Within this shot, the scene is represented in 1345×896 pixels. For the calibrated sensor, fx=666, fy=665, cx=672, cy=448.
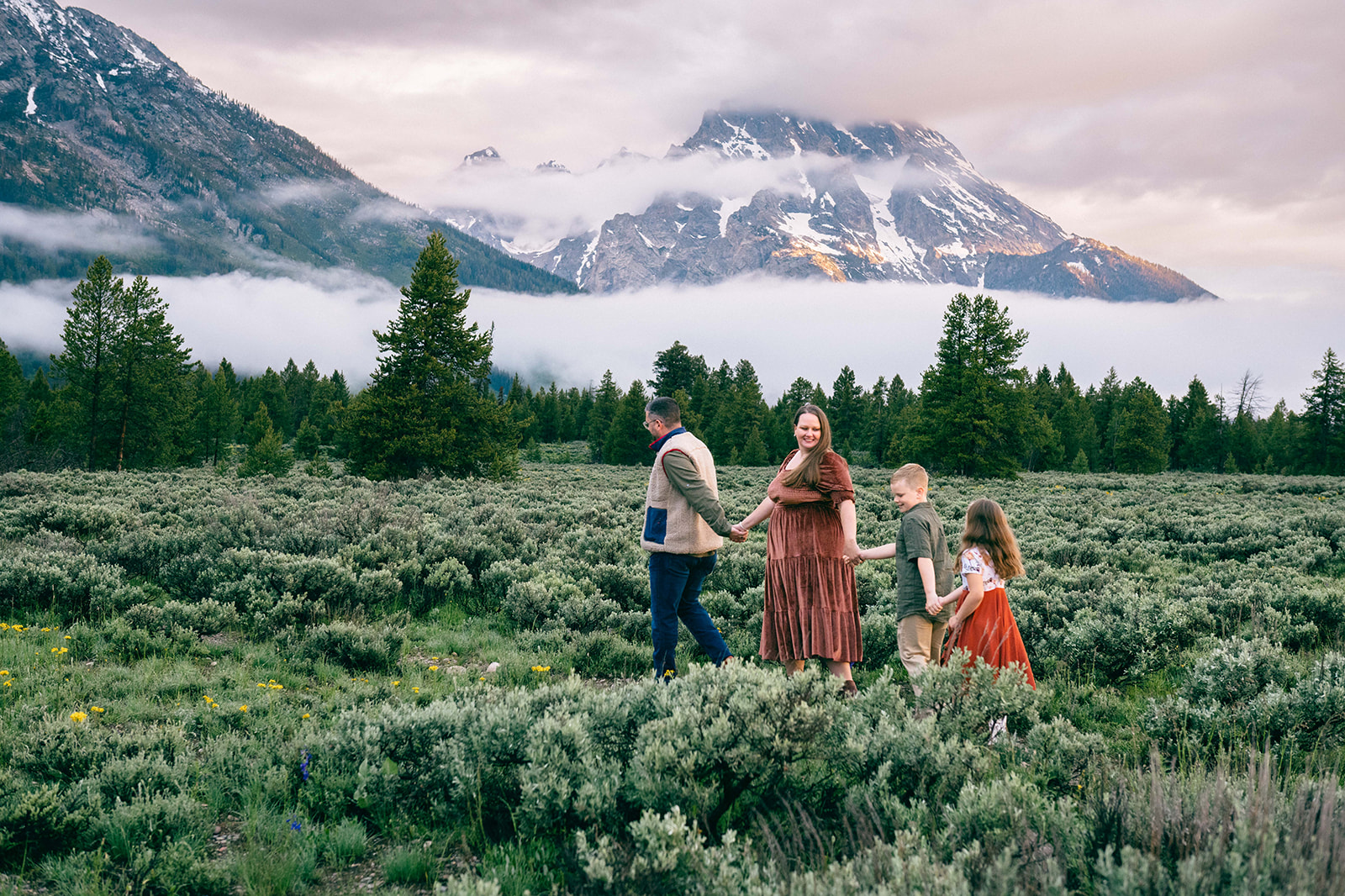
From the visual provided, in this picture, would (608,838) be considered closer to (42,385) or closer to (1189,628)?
(1189,628)

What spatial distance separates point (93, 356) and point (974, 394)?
4527cm

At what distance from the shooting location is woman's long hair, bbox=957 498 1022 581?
15.0ft

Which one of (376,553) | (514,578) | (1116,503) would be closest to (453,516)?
(376,553)

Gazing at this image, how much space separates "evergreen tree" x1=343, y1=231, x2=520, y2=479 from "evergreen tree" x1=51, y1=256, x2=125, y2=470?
16866mm

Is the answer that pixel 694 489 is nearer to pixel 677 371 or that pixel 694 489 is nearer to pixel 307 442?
pixel 307 442

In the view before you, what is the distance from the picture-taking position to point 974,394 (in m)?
36.2

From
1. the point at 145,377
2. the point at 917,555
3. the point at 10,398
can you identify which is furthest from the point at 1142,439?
the point at 10,398

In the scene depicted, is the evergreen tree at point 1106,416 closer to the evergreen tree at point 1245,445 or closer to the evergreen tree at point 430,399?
the evergreen tree at point 1245,445

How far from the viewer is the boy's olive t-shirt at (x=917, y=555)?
4.71 metres

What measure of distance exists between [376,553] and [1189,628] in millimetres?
9151

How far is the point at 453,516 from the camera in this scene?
40.4 feet

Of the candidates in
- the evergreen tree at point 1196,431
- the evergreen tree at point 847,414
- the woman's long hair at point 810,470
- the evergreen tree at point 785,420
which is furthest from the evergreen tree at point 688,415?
the evergreen tree at point 1196,431

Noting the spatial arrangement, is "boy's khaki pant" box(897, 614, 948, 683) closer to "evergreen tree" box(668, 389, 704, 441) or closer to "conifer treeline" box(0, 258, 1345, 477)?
"conifer treeline" box(0, 258, 1345, 477)

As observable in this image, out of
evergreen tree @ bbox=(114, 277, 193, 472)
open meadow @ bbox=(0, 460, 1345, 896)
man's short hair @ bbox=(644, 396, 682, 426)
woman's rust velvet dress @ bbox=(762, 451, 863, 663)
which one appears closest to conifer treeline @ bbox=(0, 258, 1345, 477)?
evergreen tree @ bbox=(114, 277, 193, 472)
